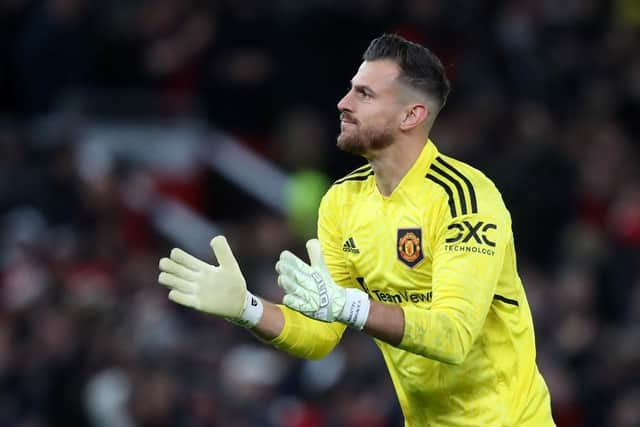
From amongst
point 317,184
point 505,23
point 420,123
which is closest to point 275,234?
point 317,184

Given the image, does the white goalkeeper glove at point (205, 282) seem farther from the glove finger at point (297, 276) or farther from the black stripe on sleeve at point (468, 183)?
the black stripe on sleeve at point (468, 183)

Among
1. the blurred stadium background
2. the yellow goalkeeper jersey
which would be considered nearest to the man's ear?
the yellow goalkeeper jersey

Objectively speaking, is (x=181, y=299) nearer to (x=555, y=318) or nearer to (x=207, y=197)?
(x=555, y=318)

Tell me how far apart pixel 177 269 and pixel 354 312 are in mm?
620

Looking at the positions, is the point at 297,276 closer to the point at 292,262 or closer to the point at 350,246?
the point at 292,262

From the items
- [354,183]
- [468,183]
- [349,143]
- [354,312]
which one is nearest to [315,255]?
[354,312]

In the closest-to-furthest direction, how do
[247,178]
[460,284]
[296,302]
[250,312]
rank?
[296,302], [460,284], [250,312], [247,178]

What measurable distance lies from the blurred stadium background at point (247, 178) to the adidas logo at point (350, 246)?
12.3ft

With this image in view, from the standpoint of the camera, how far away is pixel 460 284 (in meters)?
5.22

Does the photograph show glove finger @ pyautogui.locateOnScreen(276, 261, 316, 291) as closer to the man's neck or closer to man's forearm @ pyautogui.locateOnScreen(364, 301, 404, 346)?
man's forearm @ pyautogui.locateOnScreen(364, 301, 404, 346)

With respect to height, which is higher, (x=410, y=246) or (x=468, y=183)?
(x=468, y=183)

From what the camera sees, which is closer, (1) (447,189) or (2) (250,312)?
(2) (250,312)

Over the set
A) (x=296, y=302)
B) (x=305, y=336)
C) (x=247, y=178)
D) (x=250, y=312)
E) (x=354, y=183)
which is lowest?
(x=247, y=178)

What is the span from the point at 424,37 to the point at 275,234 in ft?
6.73
